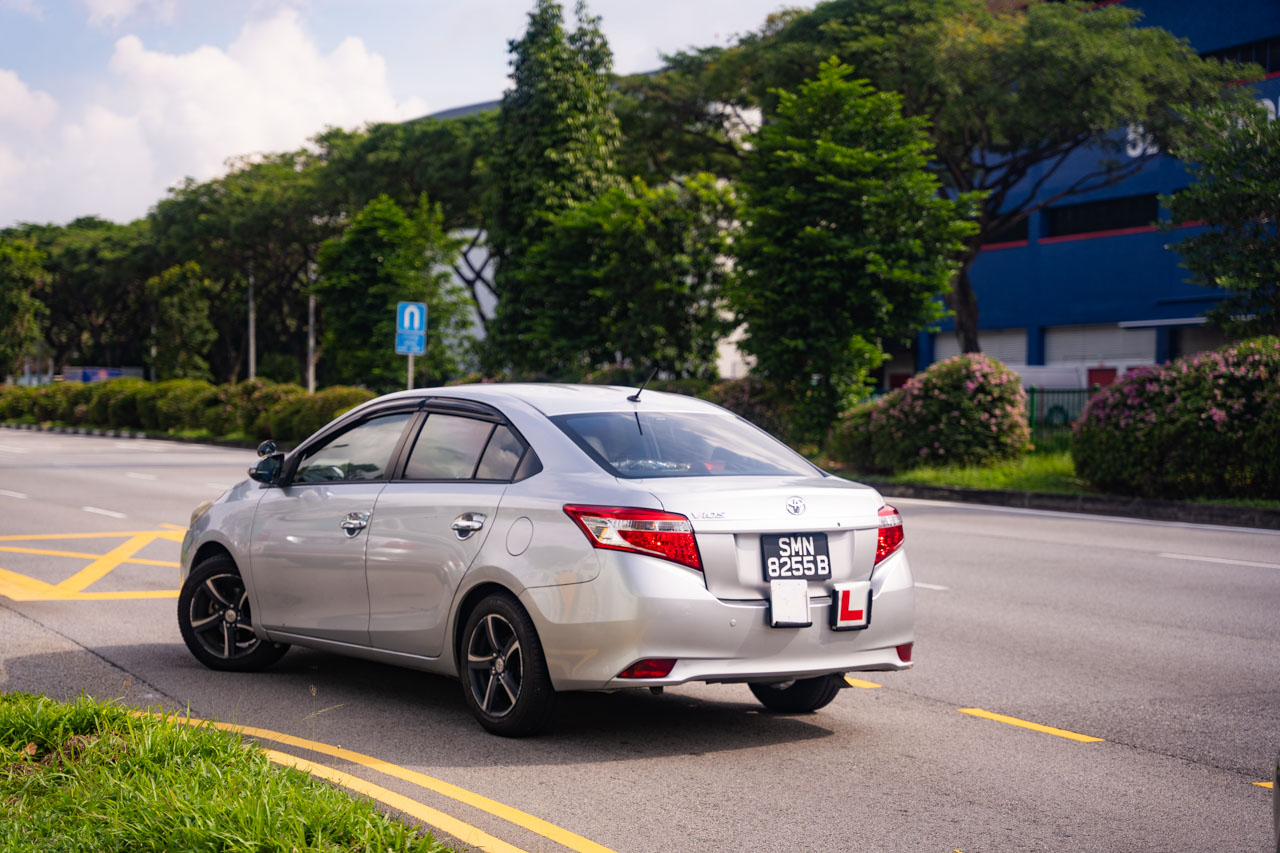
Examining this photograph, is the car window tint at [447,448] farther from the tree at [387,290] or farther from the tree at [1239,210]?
the tree at [387,290]

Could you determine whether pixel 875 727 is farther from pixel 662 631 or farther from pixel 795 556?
pixel 662 631

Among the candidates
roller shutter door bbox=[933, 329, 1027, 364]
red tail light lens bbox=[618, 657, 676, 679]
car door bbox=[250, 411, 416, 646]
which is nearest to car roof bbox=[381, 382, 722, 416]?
car door bbox=[250, 411, 416, 646]

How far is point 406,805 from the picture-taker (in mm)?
4918

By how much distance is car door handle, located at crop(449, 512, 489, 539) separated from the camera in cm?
613

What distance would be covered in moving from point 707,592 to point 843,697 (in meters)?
1.95

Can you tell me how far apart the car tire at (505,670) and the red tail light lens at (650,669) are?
0.40 meters

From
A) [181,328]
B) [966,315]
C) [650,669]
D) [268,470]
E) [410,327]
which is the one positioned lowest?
[650,669]

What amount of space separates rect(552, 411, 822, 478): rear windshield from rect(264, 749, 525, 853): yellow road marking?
168cm

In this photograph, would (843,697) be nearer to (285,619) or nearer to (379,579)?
(379,579)

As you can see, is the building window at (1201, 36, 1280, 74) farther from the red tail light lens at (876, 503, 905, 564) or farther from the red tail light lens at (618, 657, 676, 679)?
the red tail light lens at (618, 657, 676, 679)

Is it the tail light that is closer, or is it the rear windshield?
the tail light

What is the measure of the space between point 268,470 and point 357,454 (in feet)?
1.86

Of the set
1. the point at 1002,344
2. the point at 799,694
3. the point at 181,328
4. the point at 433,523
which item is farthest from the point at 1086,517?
the point at 181,328

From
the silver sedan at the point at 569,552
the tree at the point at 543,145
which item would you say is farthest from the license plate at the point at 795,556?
the tree at the point at 543,145
